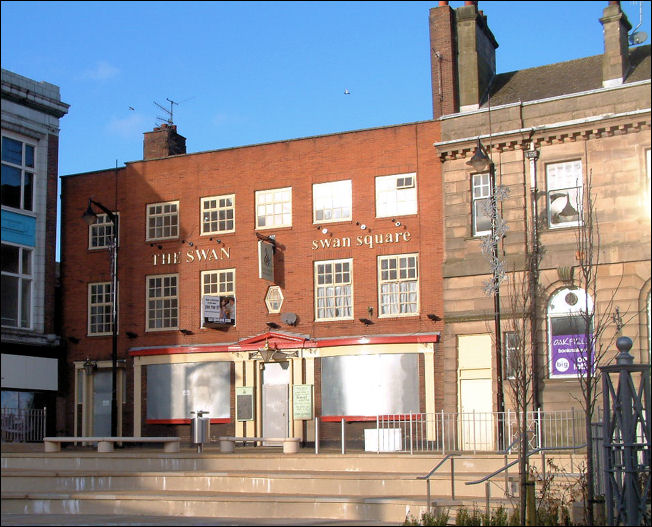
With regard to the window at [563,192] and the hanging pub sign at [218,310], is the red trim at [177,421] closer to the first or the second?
the hanging pub sign at [218,310]

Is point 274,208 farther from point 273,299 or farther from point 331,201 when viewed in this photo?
point 273,299

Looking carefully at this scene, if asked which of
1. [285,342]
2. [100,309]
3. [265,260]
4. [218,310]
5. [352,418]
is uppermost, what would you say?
[265,260]

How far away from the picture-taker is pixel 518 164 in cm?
2870

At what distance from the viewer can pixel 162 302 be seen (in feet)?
112

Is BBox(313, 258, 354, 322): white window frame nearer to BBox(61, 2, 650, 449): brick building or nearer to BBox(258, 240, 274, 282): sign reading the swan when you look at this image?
BBox(61, 2, 650, 449): brick building

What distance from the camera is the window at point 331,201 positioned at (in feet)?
104

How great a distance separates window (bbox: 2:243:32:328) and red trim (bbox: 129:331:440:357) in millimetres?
4089

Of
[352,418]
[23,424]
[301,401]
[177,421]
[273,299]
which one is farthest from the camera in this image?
[177,421]

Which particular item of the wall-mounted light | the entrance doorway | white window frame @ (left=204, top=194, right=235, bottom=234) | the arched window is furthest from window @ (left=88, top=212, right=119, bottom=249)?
the arched window

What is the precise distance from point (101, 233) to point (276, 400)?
9.21 meters

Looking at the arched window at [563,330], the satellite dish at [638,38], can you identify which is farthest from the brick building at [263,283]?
the satellite dish at [638,38]

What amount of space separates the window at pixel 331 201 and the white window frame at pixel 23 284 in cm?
1043

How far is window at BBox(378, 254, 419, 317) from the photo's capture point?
99.8ft

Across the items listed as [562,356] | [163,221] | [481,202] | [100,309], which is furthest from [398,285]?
[100,309]
